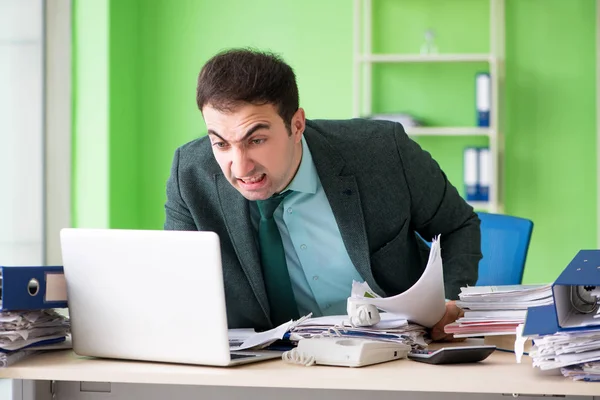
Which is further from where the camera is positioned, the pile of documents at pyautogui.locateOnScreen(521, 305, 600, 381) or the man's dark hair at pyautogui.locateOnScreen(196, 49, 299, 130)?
the man's dark hair at pyautogui.locateOnScreen(196, 49, 299, 130)

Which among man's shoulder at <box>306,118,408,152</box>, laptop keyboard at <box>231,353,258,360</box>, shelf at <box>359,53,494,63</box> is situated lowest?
laptop keyboard at <box>231,353,258,360</box>

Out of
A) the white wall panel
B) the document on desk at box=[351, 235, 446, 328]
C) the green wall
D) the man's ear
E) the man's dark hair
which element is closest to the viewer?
the document on desk at box=[351, 235, 446, 328]

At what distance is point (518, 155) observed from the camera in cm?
455

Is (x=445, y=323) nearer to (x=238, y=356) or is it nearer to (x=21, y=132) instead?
(x=238, y=356)

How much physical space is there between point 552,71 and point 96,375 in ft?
12.3

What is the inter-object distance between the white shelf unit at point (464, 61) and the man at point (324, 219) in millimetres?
2367

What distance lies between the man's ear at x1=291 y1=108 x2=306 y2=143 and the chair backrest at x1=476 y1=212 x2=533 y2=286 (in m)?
0.79

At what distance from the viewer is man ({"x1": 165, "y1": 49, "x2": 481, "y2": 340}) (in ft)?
6.20

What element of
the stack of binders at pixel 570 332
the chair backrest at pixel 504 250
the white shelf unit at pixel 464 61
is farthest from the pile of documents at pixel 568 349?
the white shelf unit at pixel 464 61

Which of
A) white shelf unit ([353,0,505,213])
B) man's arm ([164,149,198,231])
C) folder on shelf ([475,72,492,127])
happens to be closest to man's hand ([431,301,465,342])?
man's arm ([164,149,198,231])

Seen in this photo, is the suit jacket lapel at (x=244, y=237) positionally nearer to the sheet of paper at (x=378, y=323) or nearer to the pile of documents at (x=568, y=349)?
the sheet of paper at (x=378, y=323)

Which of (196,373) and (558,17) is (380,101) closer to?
(558,17)

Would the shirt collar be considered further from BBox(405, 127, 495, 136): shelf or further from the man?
BBox(405, 127, 495, 136): shelf

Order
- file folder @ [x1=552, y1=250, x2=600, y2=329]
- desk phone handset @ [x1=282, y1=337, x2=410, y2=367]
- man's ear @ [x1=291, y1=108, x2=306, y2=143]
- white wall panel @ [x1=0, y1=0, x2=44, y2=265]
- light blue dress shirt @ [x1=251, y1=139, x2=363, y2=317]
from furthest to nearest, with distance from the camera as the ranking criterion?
white wall panel @ [x1=0, y1=0, x2=44, y2=265]
light blue dress shirt @ [x1=251, y1=139, x2=363, y2=317]
man's ear @ [x1=291, y1=108, x2=306, y2=143]
desk phone handset @ [x1=282, y1=337, x2=410, y2=367]
file folder @ [x1=552, y1=250, x2=600, y2=329]
